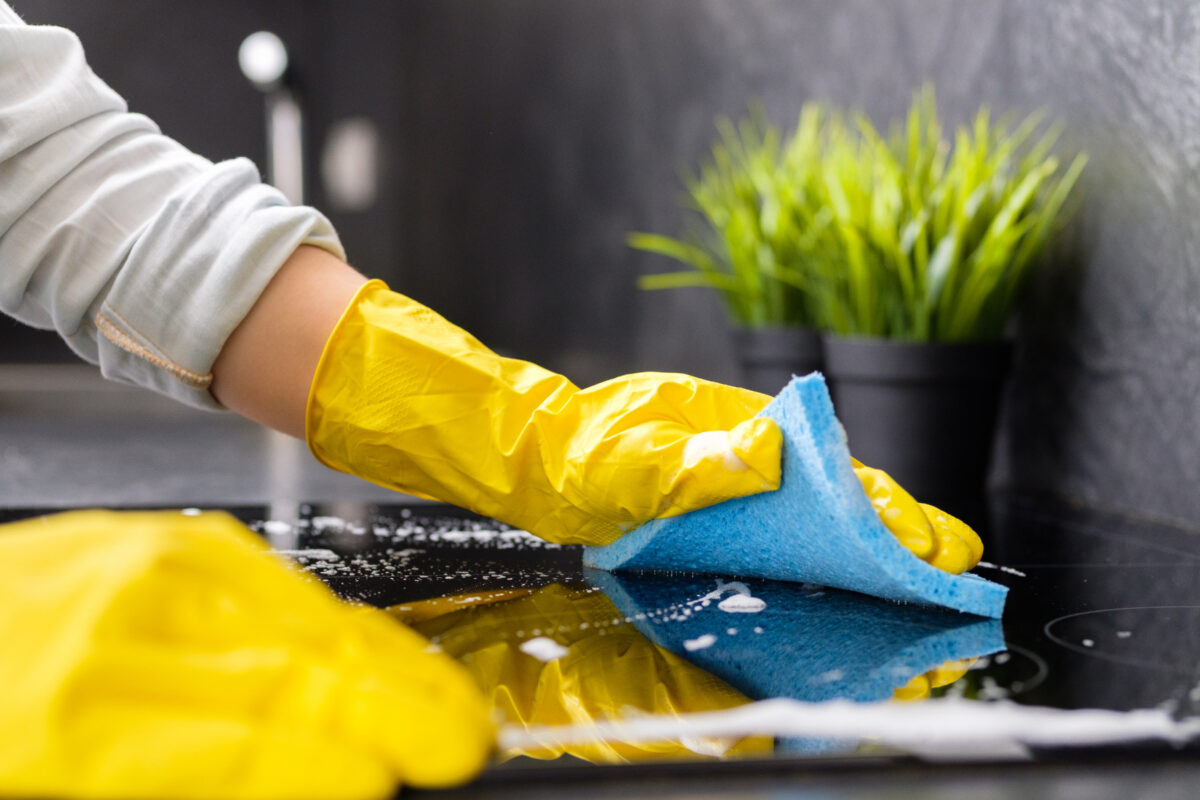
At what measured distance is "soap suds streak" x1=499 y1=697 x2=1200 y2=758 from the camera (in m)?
0.38

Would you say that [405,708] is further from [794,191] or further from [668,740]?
[794,191]

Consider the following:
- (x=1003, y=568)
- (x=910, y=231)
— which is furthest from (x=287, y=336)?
(x=910, y=231)

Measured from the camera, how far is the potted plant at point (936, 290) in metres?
1.01

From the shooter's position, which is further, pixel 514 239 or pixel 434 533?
pixel 514 239

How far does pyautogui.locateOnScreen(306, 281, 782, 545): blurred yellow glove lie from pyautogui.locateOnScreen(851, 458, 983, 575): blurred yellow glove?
0.36ft

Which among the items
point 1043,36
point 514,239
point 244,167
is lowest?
point 514,239

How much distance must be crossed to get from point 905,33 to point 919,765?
1.15m

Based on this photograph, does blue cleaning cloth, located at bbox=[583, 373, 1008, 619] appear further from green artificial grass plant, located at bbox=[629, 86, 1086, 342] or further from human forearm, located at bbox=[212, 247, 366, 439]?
green artificial grass plant, located at bbox=[629, 86, 1086, 342]

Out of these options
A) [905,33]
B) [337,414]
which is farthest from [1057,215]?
[337,414]

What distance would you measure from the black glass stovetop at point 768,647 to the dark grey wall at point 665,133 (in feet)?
0.76

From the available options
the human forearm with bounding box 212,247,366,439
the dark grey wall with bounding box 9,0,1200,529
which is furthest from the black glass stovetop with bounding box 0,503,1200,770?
the dark grey wall with bounding box 9,0,1200,529

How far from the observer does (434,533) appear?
839 millimetres

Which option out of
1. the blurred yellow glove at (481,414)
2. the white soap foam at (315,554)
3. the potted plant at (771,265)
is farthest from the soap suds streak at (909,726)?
the potted plant at (771,265)

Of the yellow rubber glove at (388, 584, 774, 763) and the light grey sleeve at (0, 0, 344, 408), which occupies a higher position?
the light grey sleeve at (0, 0, 344, 408)
